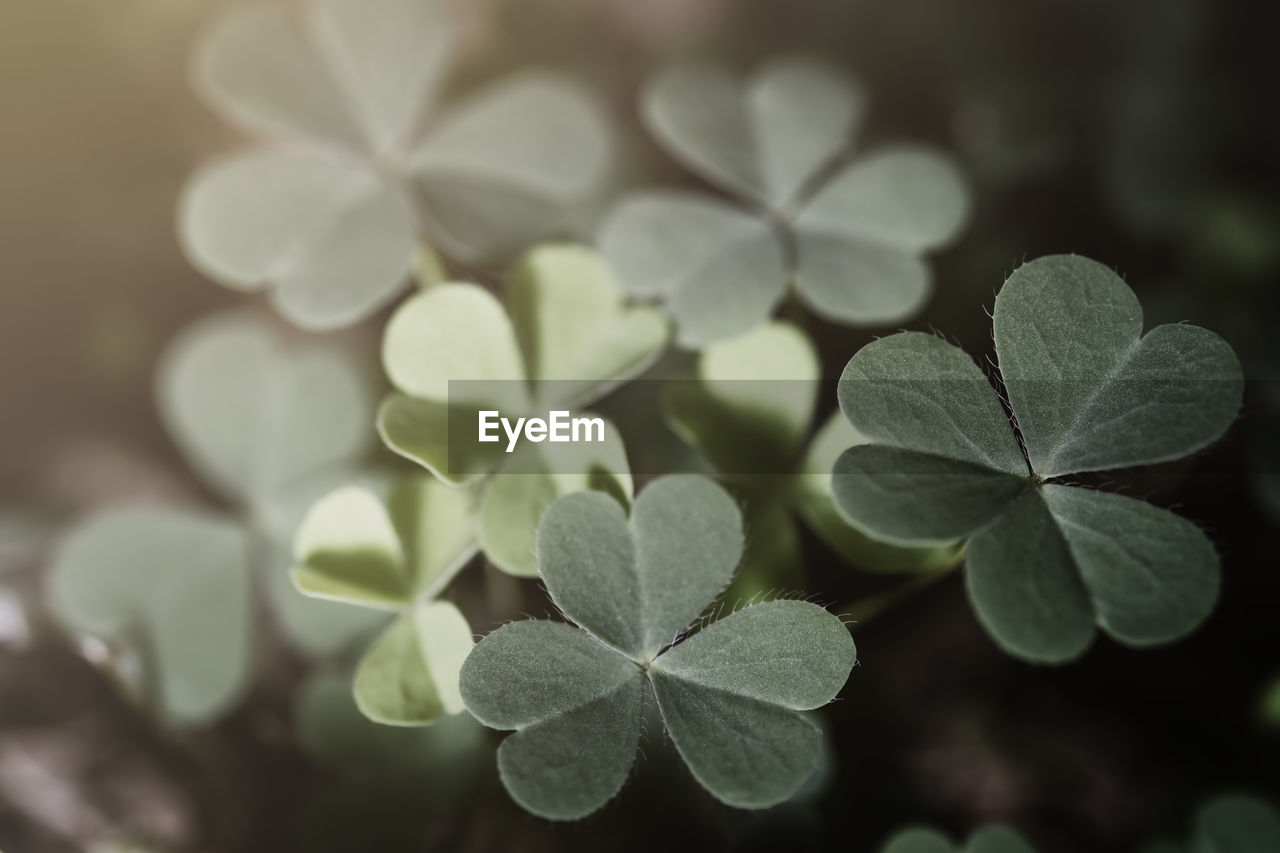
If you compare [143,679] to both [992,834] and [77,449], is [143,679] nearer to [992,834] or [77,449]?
[77,449]

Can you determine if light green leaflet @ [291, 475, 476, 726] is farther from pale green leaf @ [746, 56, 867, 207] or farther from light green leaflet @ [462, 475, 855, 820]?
pale green leaf @ [746, 56, 867, 207]

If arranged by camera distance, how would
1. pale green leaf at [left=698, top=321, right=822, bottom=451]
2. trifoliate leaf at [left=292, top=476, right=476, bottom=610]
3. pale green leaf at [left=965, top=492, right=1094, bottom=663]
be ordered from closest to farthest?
pale green leaf at [left=965, top=492, right=1094, bottom=663], trifoliate leaf at [left=292, top=476, right=476, bottom=610], pale green leaf at [left=698, top=321, right=822, bottom=451]

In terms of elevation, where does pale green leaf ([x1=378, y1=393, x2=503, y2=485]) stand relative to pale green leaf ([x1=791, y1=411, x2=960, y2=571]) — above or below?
above

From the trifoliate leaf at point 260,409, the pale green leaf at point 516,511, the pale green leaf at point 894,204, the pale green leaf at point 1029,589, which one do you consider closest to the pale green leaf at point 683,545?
the pale green leaf at point 516,511

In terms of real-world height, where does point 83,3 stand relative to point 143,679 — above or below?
above

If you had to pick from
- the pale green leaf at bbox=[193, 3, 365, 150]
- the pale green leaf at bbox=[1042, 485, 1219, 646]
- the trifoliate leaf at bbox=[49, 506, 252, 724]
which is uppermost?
the pale green leaf at bbox=[193, 3, 365, 150]

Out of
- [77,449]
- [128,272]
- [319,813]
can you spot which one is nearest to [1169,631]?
[319,813]

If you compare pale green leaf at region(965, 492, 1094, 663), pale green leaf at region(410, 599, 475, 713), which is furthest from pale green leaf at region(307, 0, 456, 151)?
pale green leaf at region(965, 492, 1094, 663)
